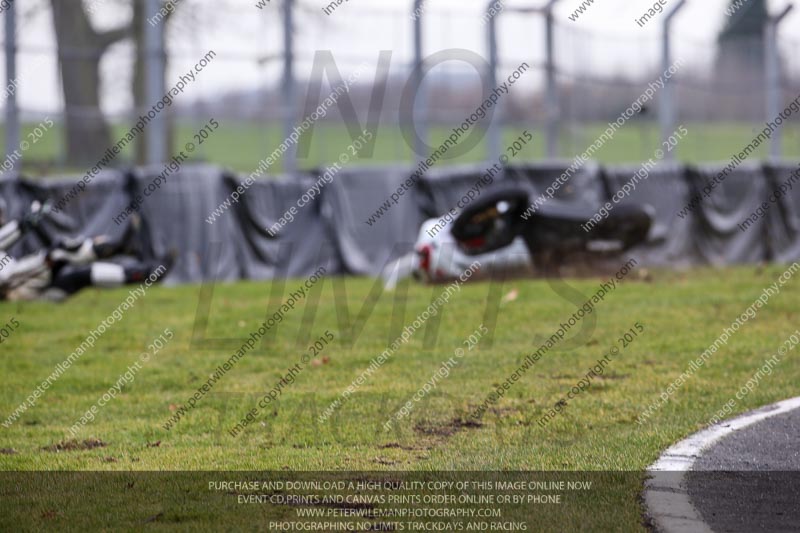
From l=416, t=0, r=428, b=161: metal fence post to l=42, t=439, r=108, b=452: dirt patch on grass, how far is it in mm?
10228

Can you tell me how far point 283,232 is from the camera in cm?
1630

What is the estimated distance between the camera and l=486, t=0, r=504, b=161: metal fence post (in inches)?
669

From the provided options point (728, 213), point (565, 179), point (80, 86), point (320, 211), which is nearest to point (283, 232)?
point (320, 211)

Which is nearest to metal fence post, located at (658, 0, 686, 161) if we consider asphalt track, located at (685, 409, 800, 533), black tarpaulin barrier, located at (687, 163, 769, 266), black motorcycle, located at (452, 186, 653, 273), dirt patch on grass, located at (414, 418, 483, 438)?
black tarpaulin barrier, located at (687, 163, 769, 266)

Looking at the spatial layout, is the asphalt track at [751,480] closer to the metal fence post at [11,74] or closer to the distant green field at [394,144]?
the metal fence post at [11,74]

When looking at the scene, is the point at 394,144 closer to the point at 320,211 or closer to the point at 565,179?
the point at 320,211

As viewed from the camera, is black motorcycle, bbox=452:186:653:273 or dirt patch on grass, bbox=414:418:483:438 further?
black motorcycle, bbox=452:186:653:273

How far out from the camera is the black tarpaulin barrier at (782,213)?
19.2m

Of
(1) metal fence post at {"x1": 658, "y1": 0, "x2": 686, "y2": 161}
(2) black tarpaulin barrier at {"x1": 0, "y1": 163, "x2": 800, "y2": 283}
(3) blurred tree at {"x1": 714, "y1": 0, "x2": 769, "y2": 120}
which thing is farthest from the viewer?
(3) blurred tree at {"x1": 714, "y1": 0, "x2": 769, "y2": 120}

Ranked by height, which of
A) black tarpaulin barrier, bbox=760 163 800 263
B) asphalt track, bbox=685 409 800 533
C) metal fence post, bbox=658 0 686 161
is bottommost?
black tarpaulin barrier, bbox=760 163 800 263

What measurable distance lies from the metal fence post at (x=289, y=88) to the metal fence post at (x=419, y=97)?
6.19 feet

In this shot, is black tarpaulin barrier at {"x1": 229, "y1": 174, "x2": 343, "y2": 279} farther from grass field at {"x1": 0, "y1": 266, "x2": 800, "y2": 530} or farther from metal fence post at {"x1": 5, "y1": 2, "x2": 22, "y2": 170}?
metal fence post at {"x1": 5, "y1": 2, "x2": 22, "y2": 170}

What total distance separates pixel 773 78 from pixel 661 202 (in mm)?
4744

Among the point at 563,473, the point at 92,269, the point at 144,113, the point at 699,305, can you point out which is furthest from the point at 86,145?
the point at 563,473
